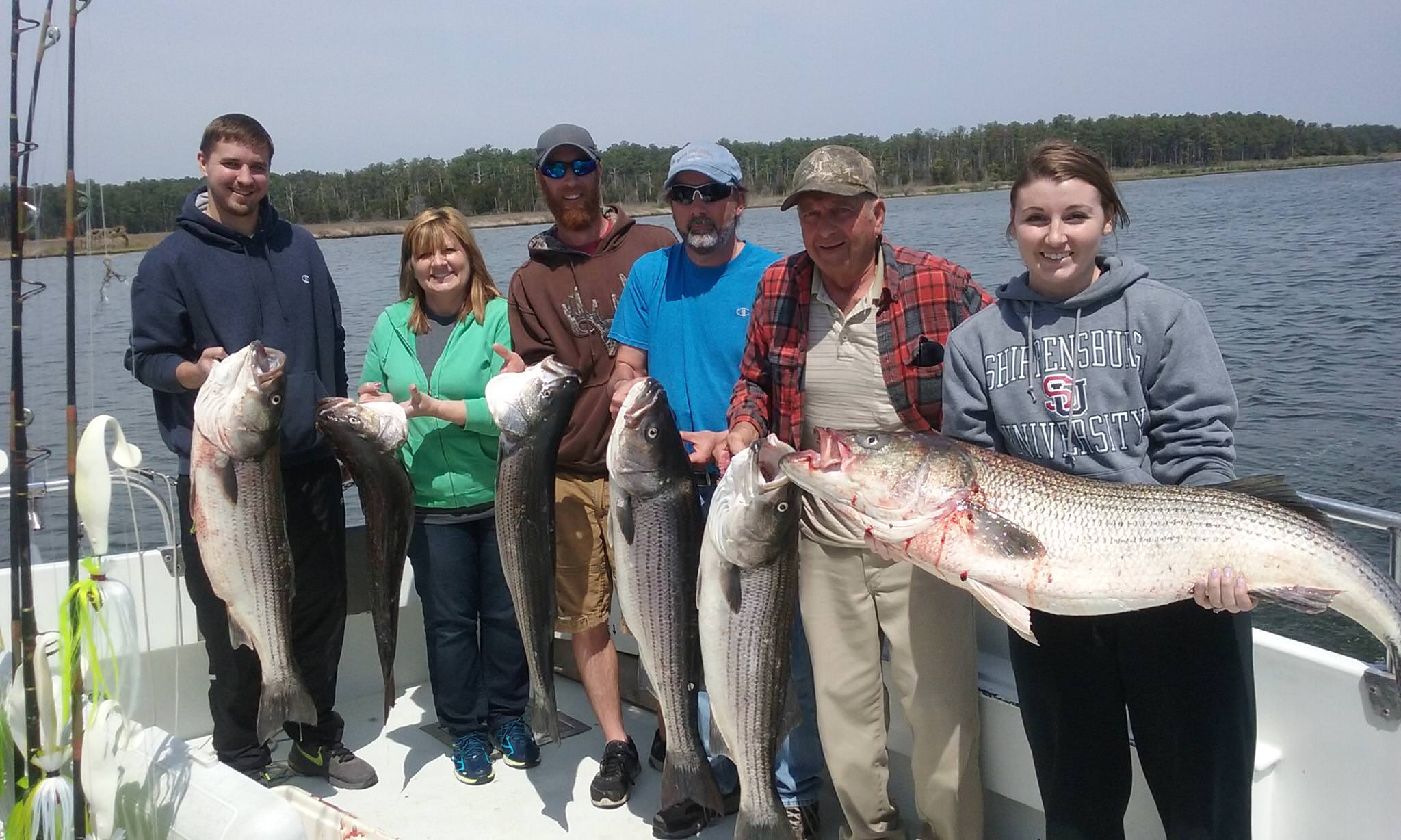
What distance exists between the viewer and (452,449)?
15.6ft

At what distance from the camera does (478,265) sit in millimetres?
4891

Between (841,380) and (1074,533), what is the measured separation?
1.08 meters

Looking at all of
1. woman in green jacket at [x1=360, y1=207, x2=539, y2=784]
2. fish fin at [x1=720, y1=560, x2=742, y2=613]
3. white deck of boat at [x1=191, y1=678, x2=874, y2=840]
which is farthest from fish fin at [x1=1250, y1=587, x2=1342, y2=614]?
woman in green jacket at [x1=360, y1=207, x2=539, y2=784]

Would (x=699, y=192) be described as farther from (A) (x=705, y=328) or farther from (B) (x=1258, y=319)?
(B) (x=1258, y=319)

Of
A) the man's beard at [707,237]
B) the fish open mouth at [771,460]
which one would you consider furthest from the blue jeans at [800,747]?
the man's beard at [707,237]

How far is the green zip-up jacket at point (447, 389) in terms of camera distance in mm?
4672

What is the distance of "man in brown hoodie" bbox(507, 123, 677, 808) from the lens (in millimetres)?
4734

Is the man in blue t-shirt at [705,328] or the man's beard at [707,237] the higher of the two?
the man's beard at [707,237]

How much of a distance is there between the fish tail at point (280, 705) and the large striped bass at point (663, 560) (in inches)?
54.0

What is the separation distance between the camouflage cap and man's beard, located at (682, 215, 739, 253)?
0.53m

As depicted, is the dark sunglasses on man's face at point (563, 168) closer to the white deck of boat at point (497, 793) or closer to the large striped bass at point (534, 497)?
the large striped bass at point (534, 497)

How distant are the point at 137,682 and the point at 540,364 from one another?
1.76m

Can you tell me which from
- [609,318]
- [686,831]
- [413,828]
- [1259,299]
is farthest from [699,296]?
[1259,299]

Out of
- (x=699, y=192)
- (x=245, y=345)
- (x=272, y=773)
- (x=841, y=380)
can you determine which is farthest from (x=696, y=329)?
(x=272, y=773)
